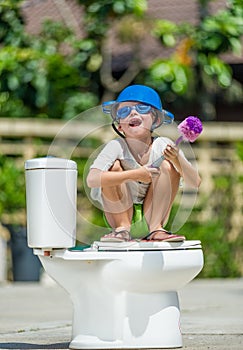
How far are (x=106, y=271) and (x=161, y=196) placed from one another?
44 centimetres

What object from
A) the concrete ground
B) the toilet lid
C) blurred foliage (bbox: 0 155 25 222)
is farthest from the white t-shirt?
blurred foliage (bbox: 0 155 25 222)

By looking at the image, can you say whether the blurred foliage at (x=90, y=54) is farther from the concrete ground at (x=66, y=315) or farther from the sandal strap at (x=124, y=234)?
the sandal strap at (x=124, y=234)

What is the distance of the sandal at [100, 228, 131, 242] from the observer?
4.87 meters

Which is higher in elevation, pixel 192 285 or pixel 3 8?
pixel 3 8

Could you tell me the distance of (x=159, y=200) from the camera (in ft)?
16.4

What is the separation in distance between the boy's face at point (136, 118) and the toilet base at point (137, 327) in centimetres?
77

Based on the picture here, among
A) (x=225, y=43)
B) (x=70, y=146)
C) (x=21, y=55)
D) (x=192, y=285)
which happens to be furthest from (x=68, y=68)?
(x=70, y=146)

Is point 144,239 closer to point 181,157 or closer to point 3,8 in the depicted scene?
point 181,157

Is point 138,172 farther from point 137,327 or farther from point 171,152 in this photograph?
point 137,327

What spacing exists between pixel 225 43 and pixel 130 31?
114cm

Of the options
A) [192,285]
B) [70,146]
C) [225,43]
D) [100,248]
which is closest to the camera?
[100,248]

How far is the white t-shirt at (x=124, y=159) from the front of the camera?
4964 millimetres

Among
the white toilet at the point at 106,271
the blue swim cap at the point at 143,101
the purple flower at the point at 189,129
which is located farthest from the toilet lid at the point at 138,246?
the blue swim cap at the point at 143,101

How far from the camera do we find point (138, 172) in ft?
15.9
